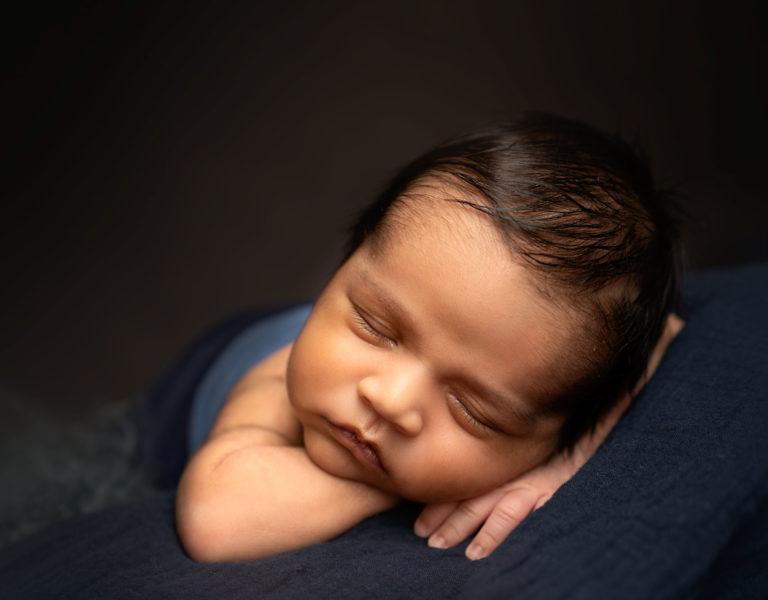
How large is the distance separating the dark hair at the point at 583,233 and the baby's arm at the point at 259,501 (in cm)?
26

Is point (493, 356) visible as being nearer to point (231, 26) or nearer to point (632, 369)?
point (632, 369)

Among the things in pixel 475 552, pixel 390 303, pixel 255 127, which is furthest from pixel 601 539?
pixel 255 127

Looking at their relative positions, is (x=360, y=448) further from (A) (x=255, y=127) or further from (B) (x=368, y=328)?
(A) (x=255, y=127)

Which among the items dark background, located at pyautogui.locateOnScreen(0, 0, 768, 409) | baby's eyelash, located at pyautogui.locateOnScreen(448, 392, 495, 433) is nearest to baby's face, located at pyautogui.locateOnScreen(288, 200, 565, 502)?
baby's eyelash, located at pyautogui.locateOnScreen(448, 392, 495, 433)

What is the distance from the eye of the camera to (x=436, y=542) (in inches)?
29.4

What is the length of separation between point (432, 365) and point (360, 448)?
0.41ft

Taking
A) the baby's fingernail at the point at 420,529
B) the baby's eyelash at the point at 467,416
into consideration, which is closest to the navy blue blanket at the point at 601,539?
the baby's fingernail at the point at 420,529

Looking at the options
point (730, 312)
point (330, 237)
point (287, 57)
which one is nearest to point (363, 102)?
point (287, 57)

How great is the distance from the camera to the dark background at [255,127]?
1691mm

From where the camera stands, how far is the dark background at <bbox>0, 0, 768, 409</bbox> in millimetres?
1691

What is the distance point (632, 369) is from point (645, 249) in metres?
0.14

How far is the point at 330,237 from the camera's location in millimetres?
2078

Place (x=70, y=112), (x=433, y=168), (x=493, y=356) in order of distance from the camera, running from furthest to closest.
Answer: (x=70, y=112), (x=433, y=168), (x=493, y=356)

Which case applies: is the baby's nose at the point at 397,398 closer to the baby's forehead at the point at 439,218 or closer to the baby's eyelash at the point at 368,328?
the baby's eyelash at the point at 368,328
